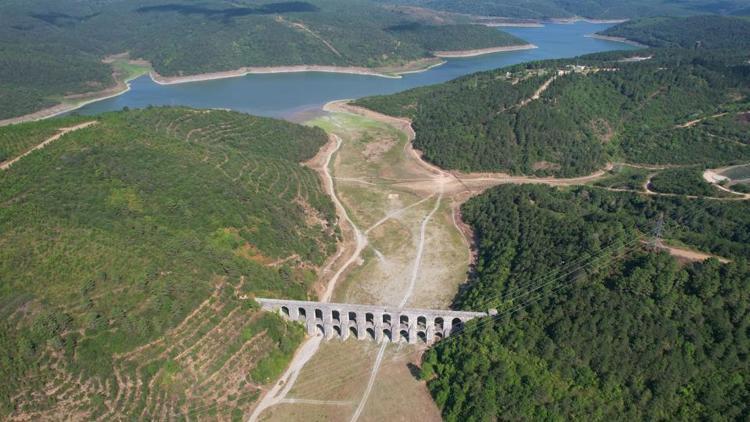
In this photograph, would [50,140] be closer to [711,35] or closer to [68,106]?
[68,106]

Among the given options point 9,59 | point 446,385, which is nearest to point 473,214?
point 446,385

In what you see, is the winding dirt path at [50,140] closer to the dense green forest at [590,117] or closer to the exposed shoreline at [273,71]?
the dense green forest at [590,117]

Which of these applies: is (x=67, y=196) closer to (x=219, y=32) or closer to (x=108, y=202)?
(x=108, y=202)

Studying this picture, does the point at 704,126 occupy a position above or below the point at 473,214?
above

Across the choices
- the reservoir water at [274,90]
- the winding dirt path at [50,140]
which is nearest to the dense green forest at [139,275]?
the winding dirt path at [50,140]

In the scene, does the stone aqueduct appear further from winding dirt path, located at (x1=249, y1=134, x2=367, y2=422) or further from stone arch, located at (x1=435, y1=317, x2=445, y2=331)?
winding dirt path, located at (x1=249, y1=134, x2=367, y2=422)

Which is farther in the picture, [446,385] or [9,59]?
[9,59]
